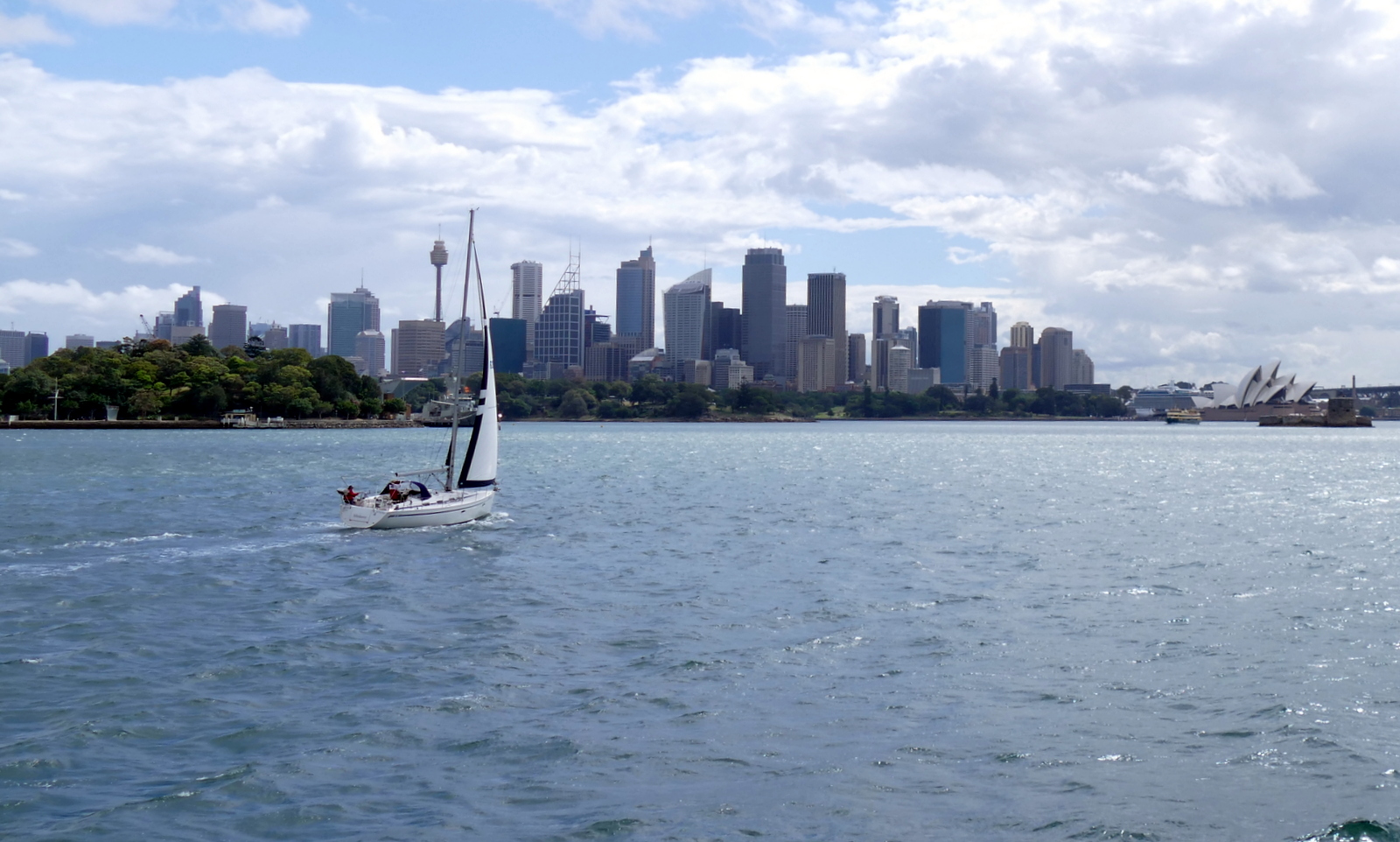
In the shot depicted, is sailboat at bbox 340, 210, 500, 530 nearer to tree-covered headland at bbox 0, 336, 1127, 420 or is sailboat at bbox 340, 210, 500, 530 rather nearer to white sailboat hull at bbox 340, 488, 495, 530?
white sailboat hull at bbox 340, 488, 495, 530

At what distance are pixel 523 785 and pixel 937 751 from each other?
4.39m

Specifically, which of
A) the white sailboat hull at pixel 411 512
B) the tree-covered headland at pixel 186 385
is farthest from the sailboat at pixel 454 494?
the tree-covered headland at pixel 186 385

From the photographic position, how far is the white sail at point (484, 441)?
38875mm

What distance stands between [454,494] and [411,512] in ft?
6.41

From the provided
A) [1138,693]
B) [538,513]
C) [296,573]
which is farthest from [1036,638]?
[538,513]

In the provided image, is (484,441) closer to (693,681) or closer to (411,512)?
(411,512)

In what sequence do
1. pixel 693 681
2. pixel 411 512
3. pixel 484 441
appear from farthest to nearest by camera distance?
1. pixel 484 441
2. pixel 411 512
3. pixel 693 681

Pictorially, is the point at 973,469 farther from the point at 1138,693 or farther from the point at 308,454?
the point at 1138,693

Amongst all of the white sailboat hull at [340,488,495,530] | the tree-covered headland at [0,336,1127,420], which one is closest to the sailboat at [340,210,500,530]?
the white sailboat hull at [340,488,495,530]

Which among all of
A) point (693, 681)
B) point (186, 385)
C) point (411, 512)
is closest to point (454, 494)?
point (411, 512)

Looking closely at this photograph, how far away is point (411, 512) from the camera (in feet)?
118

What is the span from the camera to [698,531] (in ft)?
121

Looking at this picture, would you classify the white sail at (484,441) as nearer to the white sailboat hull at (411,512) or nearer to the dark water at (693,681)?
the white sailboat hull at (411,512)

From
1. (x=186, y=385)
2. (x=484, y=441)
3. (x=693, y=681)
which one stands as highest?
(x=186, y=385)
